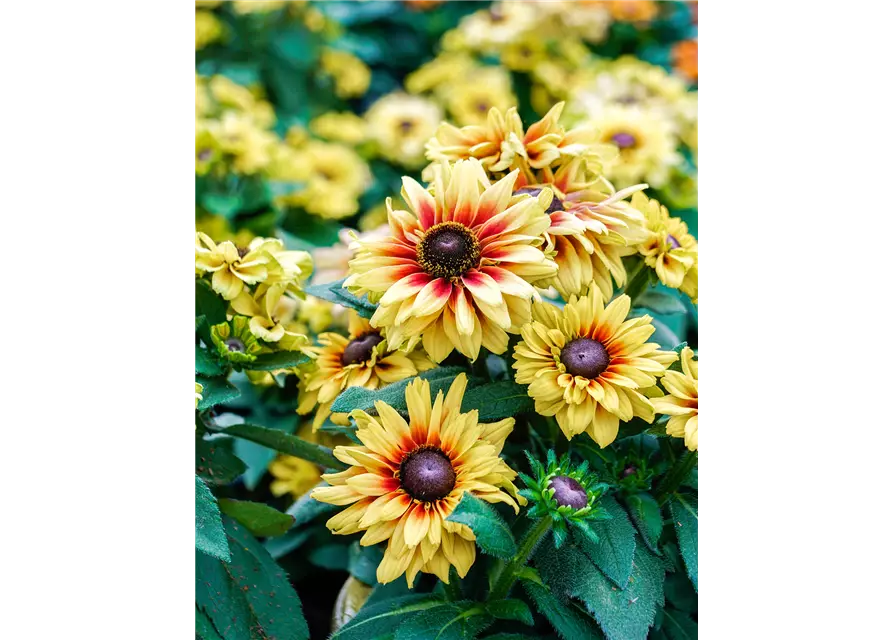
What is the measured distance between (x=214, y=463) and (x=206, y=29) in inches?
58.8

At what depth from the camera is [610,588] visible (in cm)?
68

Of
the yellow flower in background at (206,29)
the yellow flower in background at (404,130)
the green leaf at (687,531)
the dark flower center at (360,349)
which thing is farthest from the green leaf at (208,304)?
the yellow flower in background at (206,29)

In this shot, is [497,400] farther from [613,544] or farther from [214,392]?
[214,392]

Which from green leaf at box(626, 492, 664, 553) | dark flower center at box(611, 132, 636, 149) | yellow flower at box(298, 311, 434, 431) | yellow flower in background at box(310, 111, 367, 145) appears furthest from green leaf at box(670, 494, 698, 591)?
yellow flower in background at box(310, 111, 367, 145)

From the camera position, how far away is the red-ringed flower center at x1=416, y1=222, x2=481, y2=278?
2.15 ft

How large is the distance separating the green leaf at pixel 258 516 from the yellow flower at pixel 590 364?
13.1 inches

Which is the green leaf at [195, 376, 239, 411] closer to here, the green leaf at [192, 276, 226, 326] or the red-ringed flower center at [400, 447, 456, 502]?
the green leaf at [192, 276, 226, 326]

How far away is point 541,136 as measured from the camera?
80 cm

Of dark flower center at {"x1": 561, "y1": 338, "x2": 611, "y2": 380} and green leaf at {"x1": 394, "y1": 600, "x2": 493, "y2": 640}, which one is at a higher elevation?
dark flower center at {"x1": 561, "y1": 338, "x2": 611, "y2": 380}

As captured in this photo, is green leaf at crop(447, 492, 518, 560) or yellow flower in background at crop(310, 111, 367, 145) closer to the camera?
green leaf at crop(447, 492, 518, 560)

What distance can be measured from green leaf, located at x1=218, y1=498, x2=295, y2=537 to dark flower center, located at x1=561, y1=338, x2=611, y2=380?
0.36 m

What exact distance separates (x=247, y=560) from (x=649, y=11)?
1996 millimetres

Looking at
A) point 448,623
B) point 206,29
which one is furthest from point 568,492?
point 206,29
